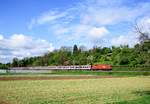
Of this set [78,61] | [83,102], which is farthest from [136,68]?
[83,102]

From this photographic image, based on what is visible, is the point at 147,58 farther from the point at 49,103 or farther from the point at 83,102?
the point at 49,103

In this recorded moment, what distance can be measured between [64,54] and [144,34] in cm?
16505

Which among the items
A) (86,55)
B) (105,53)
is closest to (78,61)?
(86,55)

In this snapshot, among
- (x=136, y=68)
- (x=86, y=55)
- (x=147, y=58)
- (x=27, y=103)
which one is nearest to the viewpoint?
(x=27, y=103)

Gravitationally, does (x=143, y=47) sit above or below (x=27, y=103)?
above

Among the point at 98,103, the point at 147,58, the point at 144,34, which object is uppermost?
the point at 144,34

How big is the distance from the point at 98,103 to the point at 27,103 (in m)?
4.92

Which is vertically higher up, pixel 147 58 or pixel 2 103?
pixel 147 58

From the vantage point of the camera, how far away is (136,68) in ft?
347

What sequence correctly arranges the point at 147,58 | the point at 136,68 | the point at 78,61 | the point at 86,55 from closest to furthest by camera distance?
the point at 147,58
the point at 136,68
the point at 78,61
the point at 86,55

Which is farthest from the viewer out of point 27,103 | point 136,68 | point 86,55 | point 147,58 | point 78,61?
point 86,55

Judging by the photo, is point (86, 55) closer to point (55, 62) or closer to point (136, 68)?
point (55, 62)

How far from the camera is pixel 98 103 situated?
21906mm

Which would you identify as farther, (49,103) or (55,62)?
(55,62)
